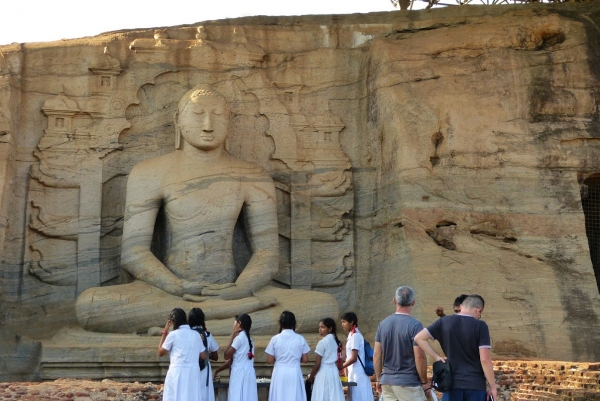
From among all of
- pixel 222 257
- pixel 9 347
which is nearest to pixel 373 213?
pixel 222 257

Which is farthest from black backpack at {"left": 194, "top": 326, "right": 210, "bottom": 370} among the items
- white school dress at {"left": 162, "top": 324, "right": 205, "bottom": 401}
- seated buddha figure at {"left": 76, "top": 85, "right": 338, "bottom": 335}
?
seated buddha figure at {"left": 76, "top": 85, "right": 338, "bottom": 335}

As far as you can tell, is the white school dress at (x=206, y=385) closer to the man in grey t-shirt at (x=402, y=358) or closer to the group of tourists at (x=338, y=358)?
the group of tourists at (x=338, y=358)

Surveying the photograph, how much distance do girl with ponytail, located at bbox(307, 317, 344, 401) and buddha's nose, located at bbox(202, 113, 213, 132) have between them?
494cm

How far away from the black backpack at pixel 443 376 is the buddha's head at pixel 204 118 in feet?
22.1

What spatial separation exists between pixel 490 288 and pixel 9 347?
16.8 feet

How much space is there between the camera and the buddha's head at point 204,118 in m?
13.4

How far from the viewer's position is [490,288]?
12.2 meters

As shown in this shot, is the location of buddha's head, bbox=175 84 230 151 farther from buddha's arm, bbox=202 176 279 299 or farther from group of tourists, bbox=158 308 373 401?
group of tourists, bbox=158 308 373 401

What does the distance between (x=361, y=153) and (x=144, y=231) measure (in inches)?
111

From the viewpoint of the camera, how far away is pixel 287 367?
8.84m

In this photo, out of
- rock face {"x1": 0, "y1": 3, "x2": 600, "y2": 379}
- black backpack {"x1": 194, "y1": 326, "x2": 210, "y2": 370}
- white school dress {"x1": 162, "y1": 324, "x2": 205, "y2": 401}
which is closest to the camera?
white school dress {"x1": 162, "y1": 324, "x2": 205, "y2": 401}

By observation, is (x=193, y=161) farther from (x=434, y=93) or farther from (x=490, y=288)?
(x=490, y=288)

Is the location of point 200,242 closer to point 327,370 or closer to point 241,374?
point 241,374

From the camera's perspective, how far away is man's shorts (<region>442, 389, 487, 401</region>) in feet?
23.5
